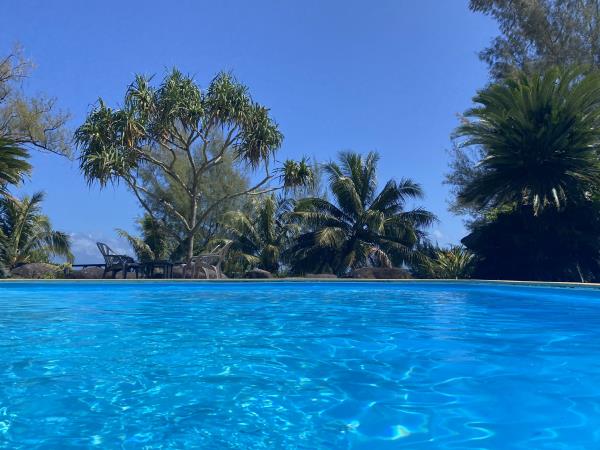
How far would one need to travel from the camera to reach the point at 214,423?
2.37 m

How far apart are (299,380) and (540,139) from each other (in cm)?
1402

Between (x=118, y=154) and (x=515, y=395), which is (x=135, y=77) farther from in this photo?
(x=515, y=395)

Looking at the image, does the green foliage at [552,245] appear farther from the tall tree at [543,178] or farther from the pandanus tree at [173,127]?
the pandanus tree at [173,127]

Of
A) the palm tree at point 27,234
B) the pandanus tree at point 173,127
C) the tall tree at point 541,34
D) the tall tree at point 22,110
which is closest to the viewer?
the pandanus tree at point 173,127

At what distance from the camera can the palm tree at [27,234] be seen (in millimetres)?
17578

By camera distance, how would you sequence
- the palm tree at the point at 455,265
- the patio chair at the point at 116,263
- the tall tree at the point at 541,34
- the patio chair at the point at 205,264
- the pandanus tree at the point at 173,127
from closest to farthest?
1. the patio chair at the point at 205,264
2. the patio chair at the point at 116,263
3. the pandanus tree at the point at 173,127
4. the palm tree at the point at 455,265
5. the tall tree at the point at 541,34

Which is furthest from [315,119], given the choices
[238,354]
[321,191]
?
[238,354]

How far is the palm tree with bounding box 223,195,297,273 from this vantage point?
1852cm

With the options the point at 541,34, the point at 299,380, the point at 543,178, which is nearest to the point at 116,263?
the point at 299,380

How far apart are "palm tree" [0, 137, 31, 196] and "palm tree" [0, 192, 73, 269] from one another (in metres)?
2.21

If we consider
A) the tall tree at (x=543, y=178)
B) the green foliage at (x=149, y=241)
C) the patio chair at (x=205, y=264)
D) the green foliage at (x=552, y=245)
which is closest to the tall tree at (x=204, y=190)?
the green foliage at (x=149, y=241)

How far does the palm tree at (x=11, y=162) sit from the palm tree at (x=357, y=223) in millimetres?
9327

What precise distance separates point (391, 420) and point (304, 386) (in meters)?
0.73

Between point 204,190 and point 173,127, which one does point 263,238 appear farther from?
point 204,190
